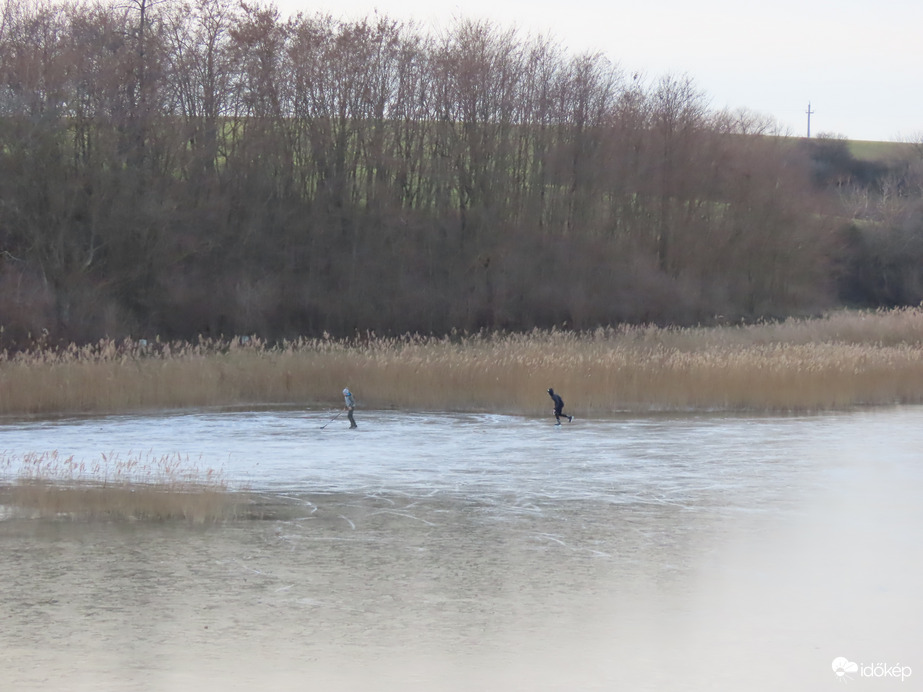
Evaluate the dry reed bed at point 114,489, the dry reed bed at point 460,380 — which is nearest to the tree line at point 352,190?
the dry reed bed at point 460,380

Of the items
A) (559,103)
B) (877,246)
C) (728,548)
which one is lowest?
(728,548)

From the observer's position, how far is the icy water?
185 inches

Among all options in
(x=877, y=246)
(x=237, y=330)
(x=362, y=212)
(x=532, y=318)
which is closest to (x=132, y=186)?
(x=237, y=330)

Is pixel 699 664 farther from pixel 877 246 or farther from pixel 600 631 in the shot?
pixel 877 246

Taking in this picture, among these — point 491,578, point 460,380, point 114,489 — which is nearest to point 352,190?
point 460,380

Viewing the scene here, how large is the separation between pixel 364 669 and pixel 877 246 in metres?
46.6

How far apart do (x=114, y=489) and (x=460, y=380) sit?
7.49m

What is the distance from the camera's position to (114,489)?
8.88 meters

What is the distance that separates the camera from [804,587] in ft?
19.8

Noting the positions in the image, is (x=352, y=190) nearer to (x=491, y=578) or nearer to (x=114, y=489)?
(x=114, y=489)

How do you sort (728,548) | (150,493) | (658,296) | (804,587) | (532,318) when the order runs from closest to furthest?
(804,587) < (728,548) < (150,493) < (532,318) < (658,296)

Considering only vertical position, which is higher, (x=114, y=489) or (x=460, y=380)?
(x=460, y=380)

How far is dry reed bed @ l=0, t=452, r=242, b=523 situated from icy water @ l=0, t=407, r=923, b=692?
289 mm

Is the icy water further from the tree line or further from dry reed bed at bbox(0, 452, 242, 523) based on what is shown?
the tree line
